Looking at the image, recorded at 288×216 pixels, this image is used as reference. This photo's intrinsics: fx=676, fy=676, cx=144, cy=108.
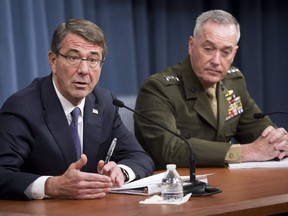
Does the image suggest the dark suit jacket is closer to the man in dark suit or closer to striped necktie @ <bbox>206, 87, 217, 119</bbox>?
the man in dark suit

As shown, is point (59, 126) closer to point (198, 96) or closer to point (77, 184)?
point (77, 184)

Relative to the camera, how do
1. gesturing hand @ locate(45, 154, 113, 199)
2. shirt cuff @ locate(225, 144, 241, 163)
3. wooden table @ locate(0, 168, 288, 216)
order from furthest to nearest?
shirt cuff @ locate(225, 144, 241, 163)
gesturing hand @ locate(45, 154, 113, 199)
wooden table @ locate(0, 168, 288, 216)

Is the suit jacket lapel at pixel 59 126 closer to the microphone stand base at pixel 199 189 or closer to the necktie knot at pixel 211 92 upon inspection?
the microphone stand base at pixel 199 189

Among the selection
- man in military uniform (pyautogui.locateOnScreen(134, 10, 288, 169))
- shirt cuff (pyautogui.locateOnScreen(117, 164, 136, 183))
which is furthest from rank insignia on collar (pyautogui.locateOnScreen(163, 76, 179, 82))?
shirt cuff (pyautogui.locateOnScreen(117, 164, 136, 183))

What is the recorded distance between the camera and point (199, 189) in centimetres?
232

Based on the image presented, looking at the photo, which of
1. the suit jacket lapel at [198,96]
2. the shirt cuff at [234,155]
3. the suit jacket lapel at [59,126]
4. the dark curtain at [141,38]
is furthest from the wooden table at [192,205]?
the dark curtain at [141,38]

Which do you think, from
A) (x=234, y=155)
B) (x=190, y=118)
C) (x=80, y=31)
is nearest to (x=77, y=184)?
(x=80, y=31)

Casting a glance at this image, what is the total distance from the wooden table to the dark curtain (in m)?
1.59

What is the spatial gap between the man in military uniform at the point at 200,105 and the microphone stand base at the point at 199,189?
29.5 inches

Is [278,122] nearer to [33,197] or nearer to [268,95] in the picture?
[268,95]

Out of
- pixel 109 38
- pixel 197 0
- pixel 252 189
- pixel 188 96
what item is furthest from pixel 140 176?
pixel 197 0

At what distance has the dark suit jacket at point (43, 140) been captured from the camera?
2495 millimetres

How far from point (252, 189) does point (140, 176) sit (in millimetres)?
492

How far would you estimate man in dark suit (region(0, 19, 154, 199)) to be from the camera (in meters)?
2.55
